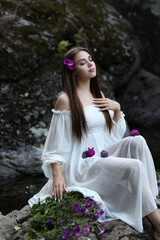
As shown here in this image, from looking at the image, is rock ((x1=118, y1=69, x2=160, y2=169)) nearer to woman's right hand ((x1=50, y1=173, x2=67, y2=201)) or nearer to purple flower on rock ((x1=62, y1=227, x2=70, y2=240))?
woman's right hand ((x1=50, y1=173, x2=67, y2=201))

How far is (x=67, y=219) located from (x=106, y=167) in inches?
23.3

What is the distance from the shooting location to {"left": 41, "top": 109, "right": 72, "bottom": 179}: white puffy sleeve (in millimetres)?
3186

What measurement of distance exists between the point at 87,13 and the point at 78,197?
21.5 ft

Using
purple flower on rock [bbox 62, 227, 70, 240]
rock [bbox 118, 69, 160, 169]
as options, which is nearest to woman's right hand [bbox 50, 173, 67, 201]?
purple flower on rock [bbox 62, 227, 70, 240]

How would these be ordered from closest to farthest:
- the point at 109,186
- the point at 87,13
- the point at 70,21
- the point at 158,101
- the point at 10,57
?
the point at 109,186
the point at 10,57
the point at 70,21
the point at 87,13
the point at 158,101

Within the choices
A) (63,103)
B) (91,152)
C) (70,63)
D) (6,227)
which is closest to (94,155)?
(91,152)

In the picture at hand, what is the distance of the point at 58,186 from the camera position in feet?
9.95

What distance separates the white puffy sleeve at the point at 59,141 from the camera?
319 centimetres

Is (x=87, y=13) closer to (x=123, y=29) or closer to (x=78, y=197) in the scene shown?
(x=123, y=29)

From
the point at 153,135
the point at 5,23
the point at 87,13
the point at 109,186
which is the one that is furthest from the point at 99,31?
the point at 109,186

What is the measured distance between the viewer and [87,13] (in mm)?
8438

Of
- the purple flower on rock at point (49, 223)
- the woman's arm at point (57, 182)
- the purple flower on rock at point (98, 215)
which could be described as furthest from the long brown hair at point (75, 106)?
the purple flower on rock at point (49, 223)

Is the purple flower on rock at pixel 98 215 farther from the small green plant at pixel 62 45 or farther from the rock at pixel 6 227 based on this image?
the small green plant at pixel 62 45

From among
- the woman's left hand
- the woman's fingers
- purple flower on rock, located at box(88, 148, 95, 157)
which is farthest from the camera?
the woman's left hand
